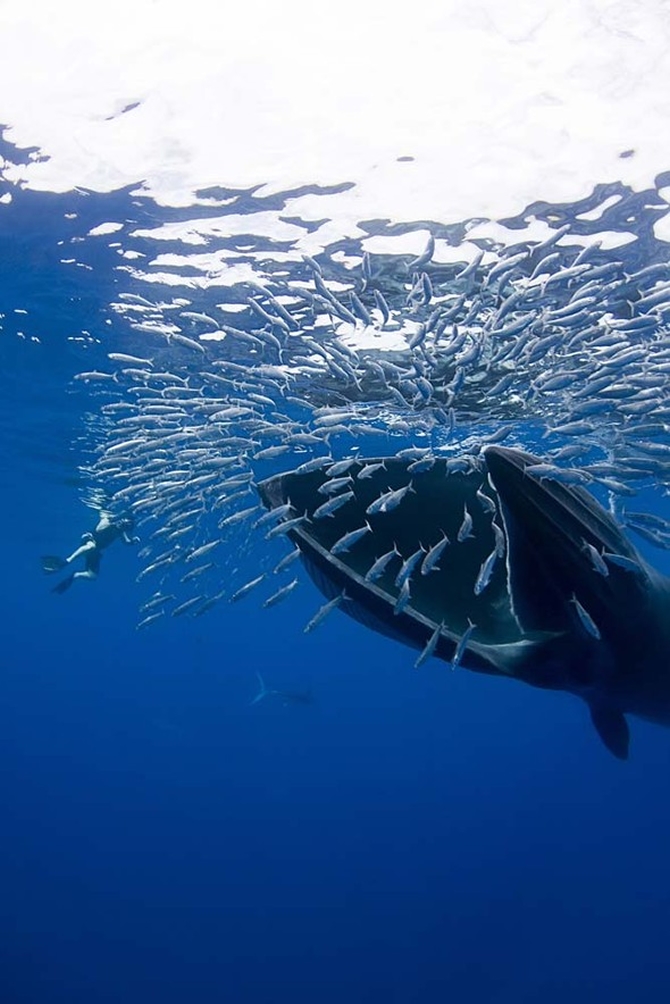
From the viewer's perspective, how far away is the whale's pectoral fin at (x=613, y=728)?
5.10 meters

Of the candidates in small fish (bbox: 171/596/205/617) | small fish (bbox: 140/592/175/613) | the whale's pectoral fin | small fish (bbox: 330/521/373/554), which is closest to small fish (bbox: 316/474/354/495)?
small fish (bbox: 330/521/373/554)

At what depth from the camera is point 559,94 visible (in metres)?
7.75

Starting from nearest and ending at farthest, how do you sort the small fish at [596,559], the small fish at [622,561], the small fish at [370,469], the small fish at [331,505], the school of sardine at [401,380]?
the small fish at [596,559] < the small fish at [622,561] < the small fish at [331,505] < the small fish at [370,469] < the school of sardine at [401,380]

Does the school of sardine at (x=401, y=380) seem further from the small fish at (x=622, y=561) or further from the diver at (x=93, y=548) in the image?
the diver at (x=93, y=548)

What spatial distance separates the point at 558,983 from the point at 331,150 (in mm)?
28596

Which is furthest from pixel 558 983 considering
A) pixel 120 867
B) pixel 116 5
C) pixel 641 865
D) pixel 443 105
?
pixel 116 5

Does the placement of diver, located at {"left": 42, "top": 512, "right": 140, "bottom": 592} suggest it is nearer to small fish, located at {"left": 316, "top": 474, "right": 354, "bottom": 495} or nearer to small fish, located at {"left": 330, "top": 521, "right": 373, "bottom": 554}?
small fish, located at {"left": 330, "top": 521, "right": 373, "bottom": 554}

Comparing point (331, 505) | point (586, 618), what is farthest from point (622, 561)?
point (331, 505)

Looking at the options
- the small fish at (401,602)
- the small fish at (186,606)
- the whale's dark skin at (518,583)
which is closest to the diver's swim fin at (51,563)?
the small fish at (186,606)

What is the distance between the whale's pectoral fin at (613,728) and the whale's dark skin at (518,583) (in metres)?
0.01

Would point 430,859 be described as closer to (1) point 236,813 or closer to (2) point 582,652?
(1) point 236,813

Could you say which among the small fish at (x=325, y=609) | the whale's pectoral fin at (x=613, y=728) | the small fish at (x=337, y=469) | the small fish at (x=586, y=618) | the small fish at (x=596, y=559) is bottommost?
the whale's pectoral fin at (x=613, y=728)

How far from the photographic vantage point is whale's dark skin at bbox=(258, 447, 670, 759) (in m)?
3.80

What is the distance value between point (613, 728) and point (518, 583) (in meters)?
1.89
